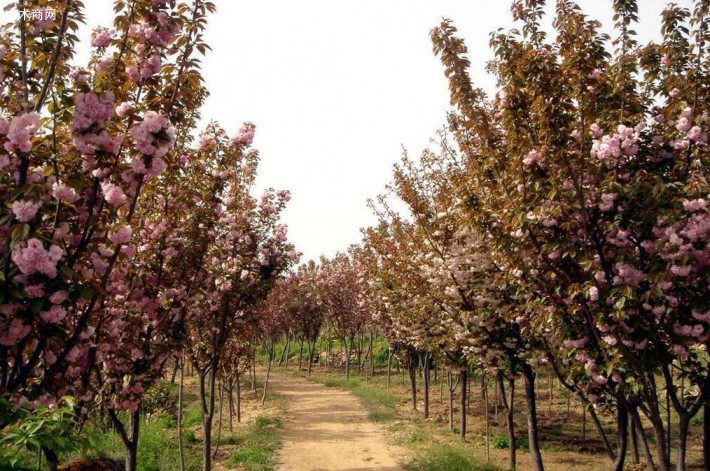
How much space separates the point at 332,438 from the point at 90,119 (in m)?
12.9

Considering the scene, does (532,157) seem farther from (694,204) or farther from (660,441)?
(660,441)

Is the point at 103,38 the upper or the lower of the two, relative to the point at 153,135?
upper

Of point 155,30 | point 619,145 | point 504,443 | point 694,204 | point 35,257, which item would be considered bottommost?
point 504,443

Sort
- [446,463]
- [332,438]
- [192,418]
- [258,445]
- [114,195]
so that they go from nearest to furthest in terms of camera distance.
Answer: [114,195] < [446,463] < [258,445] < [332,438] < [192,418]

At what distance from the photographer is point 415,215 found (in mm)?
11500

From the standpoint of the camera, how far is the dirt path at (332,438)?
11844mm

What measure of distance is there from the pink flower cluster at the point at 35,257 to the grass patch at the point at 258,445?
9273 mm

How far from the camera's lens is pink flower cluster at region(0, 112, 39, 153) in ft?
10.7

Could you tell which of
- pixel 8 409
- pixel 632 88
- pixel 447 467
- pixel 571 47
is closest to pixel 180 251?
pixel 8 409

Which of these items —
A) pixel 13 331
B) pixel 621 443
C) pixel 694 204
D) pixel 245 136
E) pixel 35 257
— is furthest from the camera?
pixel 245 136

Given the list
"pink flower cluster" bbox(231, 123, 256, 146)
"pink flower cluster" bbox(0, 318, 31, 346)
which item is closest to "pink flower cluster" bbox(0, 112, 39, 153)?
"pink flower cluster" bbox(0, 318, 31, 346)

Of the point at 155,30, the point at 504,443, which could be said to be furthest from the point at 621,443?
the point at 155,30

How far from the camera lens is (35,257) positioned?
310cm

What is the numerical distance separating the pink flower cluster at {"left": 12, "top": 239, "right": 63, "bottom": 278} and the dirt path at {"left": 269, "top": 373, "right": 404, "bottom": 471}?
9.64 meters
